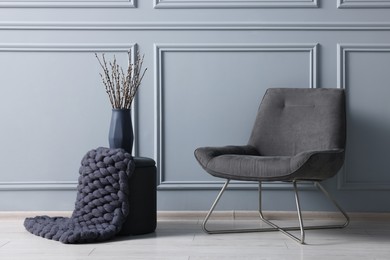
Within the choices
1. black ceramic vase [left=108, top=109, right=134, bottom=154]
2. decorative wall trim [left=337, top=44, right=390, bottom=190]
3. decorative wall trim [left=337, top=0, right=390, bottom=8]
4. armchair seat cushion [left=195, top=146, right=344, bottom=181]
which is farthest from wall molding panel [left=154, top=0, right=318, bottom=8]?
armchair seat cushion [left=195, top=146, right=344, bottom=181]

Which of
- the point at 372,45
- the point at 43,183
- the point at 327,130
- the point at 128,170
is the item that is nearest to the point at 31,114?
the point at 43,183

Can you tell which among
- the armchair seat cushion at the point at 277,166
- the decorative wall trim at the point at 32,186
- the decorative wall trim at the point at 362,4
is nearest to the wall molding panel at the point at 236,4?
the decorative wall trim at the point at 362,4

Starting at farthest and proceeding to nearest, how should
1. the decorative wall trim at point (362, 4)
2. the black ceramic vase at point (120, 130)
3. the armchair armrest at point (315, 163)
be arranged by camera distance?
the decorative wall trim at point (362, 4), the black ceramic vase at point (120, 130), the armchair armrest at point (315, 163)

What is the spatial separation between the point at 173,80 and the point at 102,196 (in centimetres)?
80

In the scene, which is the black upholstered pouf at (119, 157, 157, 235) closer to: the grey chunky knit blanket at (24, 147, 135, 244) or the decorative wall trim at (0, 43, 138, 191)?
the grey chunky knit blanket at (24, 147, 135, 244)

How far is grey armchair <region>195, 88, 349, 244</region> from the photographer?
101 inches

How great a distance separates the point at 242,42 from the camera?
127 inches

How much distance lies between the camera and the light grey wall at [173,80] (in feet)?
10.5

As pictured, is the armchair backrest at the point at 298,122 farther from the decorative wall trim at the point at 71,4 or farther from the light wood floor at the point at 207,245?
the decorative wall trim at the point at 71,4

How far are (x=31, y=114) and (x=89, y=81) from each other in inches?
13.6

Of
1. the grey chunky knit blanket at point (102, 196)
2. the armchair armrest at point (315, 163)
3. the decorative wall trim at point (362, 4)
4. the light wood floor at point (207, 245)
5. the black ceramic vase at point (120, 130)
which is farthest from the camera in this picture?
the decorative wall trim at point (362, 4)

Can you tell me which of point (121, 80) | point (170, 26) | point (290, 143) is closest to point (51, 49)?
point (121, 80)

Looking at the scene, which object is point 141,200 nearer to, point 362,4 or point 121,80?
point 121,80

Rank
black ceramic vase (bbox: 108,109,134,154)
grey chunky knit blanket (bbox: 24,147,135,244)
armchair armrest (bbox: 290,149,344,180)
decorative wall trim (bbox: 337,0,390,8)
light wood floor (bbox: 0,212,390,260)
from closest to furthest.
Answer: light wood floor (bbox: 0,212,390,260) < armchair armrest (bbox: 290,149,344,180) < grey chunky knit blanket (bbox: 24,147,135,244) < black ceramic vase (bbox: 108,109,134,154) < decorative wall trim (bbox: 337,0,390,8)
